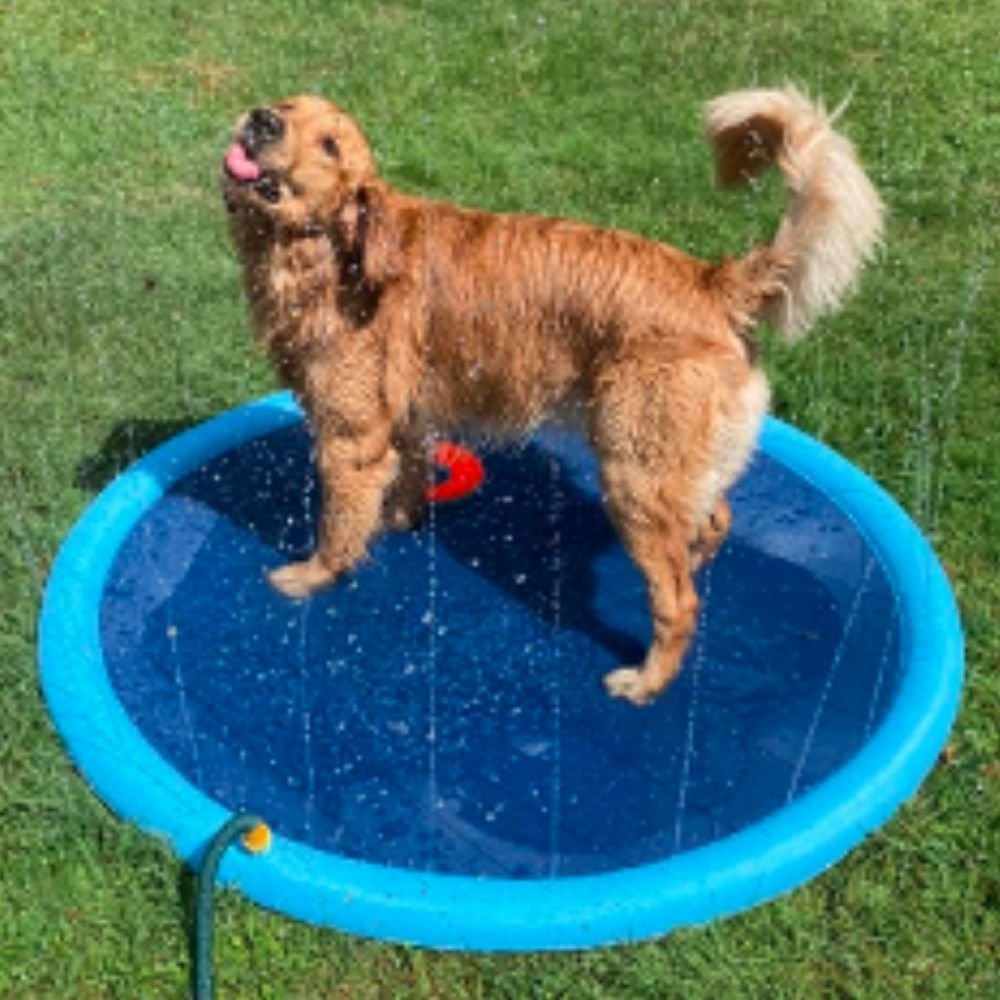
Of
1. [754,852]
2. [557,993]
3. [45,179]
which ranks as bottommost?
[45,179]

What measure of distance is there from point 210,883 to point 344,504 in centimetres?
141

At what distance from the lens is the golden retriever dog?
165 inches

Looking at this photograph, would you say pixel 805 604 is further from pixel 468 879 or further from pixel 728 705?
pixel 468 879

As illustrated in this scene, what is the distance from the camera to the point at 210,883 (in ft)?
12.6

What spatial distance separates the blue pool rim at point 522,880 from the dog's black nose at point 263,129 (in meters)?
1.59

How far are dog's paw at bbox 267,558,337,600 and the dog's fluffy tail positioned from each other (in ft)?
5.40

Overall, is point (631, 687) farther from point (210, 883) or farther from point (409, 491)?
point (210, 883)

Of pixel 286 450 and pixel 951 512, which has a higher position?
pixel 951 512

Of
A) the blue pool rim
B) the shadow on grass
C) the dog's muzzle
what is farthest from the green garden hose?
the shadow on grass

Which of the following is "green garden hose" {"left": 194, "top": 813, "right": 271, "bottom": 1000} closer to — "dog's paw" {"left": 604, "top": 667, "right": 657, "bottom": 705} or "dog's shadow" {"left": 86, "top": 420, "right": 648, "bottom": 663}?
"dog's paw" {"left": 604, "top": 667, "right": 657, "bottom": 705}

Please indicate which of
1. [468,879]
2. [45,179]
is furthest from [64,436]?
[468,879]

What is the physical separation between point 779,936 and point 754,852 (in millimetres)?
223

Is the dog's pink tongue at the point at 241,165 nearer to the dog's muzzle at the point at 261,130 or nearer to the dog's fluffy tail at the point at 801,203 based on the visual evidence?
the dog's muzzle at the point at 261,130

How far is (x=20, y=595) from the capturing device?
5.07 m
